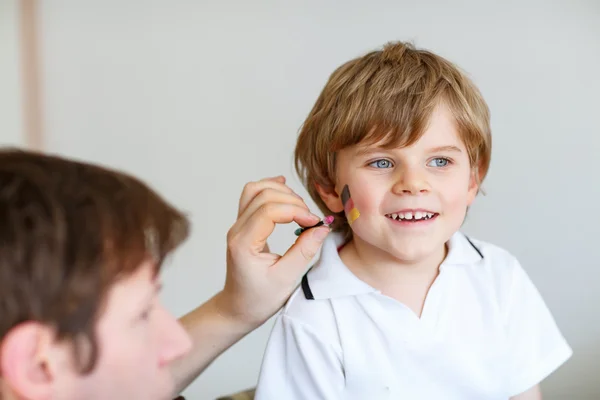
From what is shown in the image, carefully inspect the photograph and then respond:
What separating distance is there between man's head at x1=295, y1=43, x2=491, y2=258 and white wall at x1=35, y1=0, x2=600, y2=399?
39 centimetres

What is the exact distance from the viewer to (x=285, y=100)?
1353 mm

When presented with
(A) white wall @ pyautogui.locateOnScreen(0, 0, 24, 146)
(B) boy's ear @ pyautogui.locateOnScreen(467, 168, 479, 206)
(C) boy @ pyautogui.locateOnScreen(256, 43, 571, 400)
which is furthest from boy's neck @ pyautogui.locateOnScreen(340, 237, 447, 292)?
(A) white wall @ pyautogui.locateOnScreen(0, 0, 24, 146)

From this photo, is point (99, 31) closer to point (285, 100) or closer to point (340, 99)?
point (285, 100)

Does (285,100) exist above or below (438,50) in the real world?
below

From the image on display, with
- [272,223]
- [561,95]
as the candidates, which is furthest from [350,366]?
[561,95]

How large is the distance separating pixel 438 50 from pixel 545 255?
1.68 feet

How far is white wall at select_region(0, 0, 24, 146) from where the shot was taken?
1383 millimetres

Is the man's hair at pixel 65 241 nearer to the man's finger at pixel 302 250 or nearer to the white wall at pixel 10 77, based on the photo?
the man's finger at pixel 302 250

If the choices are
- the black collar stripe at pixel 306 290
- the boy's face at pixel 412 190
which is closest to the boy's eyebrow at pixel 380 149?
the boy's face at pixel 412 190

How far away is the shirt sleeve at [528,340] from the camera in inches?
38.7

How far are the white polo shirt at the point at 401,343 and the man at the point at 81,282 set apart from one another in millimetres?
269

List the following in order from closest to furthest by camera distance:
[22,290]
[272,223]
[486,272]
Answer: [22,290] < [272,223] < [486,272]

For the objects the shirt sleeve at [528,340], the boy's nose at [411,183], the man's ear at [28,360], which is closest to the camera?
the man's ear at [28,360]

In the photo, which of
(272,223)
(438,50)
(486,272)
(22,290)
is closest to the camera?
(22,290)
